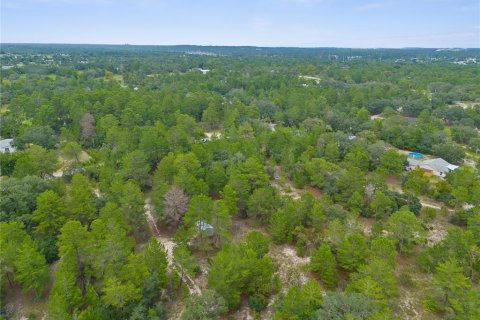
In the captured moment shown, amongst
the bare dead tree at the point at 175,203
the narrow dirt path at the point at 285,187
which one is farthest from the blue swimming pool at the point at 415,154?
the bare dead tree at the point at 175,203

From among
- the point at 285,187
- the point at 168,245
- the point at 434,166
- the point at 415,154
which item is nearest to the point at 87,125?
the point at 168,245

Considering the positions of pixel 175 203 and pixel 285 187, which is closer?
pixel 175 203

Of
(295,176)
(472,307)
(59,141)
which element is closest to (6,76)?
(59,141)

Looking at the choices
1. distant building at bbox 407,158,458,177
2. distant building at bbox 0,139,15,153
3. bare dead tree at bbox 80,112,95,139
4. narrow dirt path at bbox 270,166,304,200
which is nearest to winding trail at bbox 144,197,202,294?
narrow dirt path at bbox 270,166,304,200

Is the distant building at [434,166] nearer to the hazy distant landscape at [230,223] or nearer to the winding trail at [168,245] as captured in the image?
the hazy distant landscape at [230,223]

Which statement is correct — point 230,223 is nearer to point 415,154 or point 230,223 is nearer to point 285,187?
point 285,187

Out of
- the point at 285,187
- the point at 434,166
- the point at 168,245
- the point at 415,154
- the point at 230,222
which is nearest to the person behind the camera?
the point at 230,222

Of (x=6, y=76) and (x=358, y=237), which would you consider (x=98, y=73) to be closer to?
(x=6, y=76)
